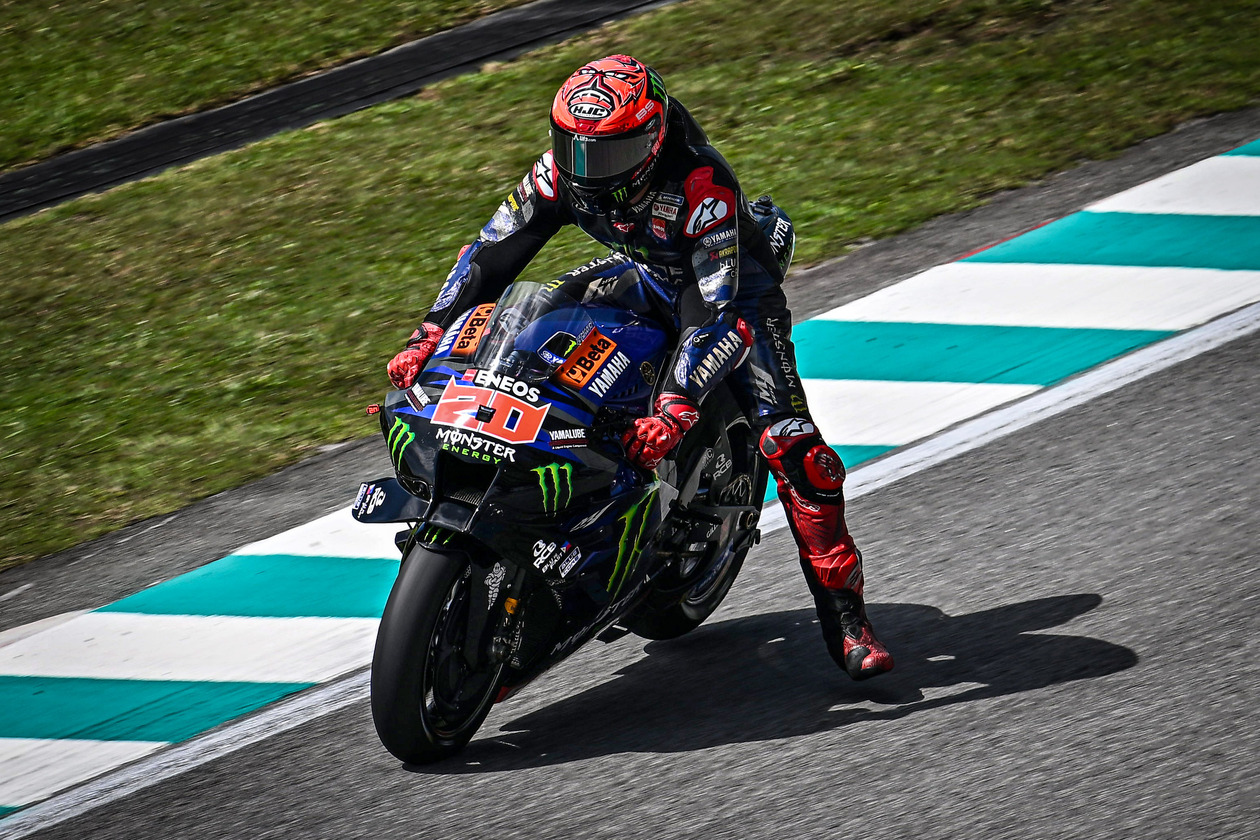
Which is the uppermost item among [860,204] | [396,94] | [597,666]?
[396,94]

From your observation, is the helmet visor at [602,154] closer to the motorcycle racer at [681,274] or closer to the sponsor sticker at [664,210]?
the motorcycle racer at [681,274]

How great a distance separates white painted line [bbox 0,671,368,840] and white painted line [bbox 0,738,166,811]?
0.25 feet

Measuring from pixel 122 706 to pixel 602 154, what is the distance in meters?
2.94

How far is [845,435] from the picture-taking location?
692cm

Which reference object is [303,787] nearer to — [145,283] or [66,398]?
[66,398]

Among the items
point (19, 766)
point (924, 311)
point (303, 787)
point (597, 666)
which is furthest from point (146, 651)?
point (924, 311)

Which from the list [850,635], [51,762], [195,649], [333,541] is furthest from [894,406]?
[51,762]

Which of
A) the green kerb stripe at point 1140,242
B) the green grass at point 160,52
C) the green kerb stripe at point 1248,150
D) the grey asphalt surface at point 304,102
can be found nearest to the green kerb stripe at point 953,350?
the green kerb stripe at point 1140,242

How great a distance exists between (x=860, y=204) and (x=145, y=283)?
4.94m

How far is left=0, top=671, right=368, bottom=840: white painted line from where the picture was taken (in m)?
4.86

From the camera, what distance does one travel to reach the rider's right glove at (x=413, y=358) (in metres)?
4.84

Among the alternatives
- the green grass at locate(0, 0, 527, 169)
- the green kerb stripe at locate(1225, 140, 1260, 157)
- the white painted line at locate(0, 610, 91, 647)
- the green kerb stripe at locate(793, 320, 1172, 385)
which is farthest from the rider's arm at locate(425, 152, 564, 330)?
the green grass at locate(0, 0, 527, 169)

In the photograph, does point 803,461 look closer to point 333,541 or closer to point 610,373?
point 610,373

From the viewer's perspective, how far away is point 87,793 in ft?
16.3
